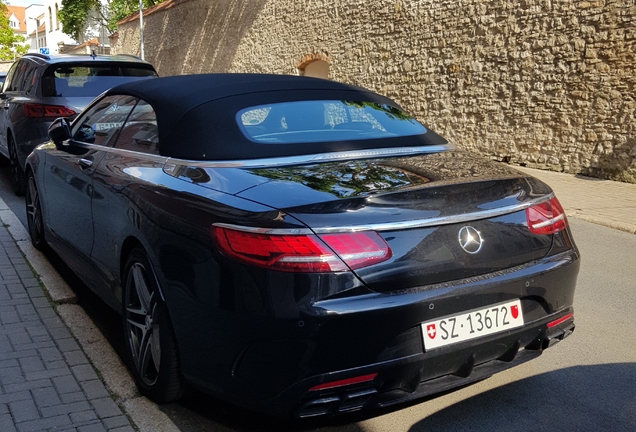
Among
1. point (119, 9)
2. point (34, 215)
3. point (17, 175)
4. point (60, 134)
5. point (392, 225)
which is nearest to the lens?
point (392, 225)

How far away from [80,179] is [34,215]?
204 centimetres

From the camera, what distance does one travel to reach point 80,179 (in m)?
4.70

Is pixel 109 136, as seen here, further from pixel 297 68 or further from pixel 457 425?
pixel 297 68

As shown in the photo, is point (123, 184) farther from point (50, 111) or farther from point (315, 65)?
point (315, 65)

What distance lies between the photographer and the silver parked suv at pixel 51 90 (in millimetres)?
8844

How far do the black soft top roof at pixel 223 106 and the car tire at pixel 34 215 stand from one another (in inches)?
84.5

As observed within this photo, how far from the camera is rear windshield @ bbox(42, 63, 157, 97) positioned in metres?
9.03

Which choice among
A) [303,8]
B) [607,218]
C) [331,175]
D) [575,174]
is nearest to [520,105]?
[575,174]

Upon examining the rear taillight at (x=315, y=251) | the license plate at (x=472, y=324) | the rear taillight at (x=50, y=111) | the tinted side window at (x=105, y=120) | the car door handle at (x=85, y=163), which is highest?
the tinted side window at (x=105, y=120)

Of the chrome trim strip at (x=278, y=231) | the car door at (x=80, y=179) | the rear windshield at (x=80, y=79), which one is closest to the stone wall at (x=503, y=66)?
the rear windshield at (x=80, y=79)

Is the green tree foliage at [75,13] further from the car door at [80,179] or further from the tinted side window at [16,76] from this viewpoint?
the car door at [80,179]

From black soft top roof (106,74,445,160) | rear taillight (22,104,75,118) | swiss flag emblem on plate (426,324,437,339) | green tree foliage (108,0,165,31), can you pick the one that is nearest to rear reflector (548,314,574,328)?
swiss flag emblem on plate (426,324,437,339)

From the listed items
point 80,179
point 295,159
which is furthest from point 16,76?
point 295,159

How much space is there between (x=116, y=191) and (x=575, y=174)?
1046cm
